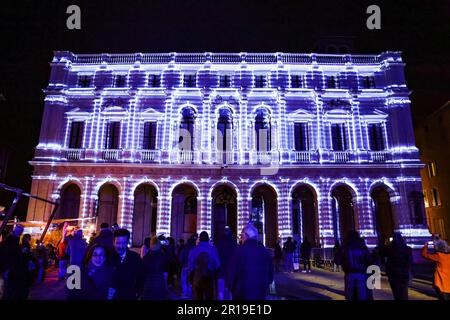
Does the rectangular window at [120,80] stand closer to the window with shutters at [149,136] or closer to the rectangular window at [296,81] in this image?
the window with shutters at [149,136]

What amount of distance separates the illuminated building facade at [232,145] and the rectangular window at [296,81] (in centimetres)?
24

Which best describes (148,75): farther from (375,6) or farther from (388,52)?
(388,52)

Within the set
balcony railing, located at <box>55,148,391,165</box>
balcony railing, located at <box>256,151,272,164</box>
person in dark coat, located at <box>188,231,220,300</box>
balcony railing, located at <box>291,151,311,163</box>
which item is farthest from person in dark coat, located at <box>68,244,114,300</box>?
balcony railing, located at <box>291,151,311,163</box>

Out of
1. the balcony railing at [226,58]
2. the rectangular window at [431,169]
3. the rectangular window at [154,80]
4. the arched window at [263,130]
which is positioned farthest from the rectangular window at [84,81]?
the rectangular window at [431,169]

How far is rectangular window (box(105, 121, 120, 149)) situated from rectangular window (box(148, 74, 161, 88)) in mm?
4014

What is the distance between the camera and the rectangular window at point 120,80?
2405 centimetres

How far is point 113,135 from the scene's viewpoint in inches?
910

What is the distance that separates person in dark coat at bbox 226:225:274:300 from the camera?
505cm

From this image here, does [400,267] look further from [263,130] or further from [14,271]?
[263,130]

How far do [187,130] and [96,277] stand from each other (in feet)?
63.5

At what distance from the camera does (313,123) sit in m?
23.0

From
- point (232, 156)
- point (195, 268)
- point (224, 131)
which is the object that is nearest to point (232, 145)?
point (232, 156)

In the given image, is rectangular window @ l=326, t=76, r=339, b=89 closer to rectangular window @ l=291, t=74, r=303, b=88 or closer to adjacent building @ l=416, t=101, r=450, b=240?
rectangular window @ l=291, t=74, r=303, b=88

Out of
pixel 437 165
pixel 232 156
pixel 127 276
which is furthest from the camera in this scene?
pixel 437 165
